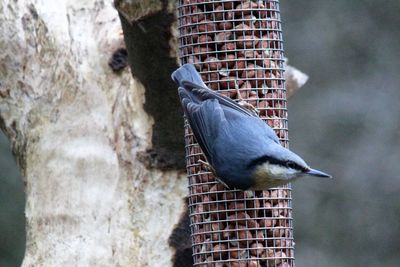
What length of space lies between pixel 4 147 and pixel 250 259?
605cm

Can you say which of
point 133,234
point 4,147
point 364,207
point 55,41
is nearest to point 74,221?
point 133,234

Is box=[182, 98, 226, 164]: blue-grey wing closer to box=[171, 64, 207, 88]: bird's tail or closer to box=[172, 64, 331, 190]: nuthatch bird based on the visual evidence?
box=[172, 64, 331, 190]: nuthatch bird

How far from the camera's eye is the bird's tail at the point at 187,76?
17.5ft

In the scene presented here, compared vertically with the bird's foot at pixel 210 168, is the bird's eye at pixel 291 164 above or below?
below

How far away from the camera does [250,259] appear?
5254 mm

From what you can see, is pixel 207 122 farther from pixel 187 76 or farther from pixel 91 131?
pixel 91 131

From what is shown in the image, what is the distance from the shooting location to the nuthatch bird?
4.94 meters

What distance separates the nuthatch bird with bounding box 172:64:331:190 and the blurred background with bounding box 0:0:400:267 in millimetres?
6251

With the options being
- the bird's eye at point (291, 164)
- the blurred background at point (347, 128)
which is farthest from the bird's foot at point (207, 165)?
the blurred background at point (347, 128)

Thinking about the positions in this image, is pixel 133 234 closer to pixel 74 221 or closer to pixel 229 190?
pixel 74 221

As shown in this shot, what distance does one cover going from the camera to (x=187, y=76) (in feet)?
17.5

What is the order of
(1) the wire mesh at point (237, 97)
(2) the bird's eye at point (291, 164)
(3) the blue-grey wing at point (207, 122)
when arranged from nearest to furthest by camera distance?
(2) the bird's eye at point (291, 164)
(3) the blue-grey wing at point (207, 122)
(1) the wire mesh at point (237, 97)

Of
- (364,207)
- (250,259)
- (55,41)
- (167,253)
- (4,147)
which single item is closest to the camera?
(250,259)

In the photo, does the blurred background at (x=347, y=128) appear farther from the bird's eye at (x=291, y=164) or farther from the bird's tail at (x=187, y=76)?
the bird's eye at (x=291, y=164)
